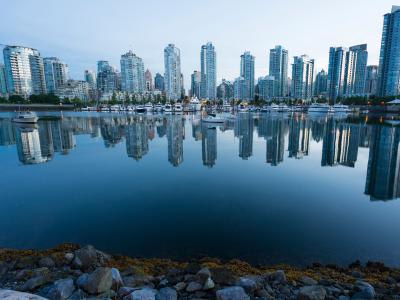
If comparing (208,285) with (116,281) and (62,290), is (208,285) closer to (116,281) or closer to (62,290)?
(116,281)

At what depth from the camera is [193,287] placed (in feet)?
17.0

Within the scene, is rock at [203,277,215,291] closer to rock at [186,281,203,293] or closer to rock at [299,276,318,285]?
rock at [186,281,203,293]

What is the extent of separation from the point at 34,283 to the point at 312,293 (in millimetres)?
6000

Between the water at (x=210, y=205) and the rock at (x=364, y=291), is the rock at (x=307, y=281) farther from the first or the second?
the water at (x=210, y=205)

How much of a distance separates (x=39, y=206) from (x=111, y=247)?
6.27 metres

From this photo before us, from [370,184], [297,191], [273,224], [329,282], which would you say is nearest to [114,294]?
[329,282]

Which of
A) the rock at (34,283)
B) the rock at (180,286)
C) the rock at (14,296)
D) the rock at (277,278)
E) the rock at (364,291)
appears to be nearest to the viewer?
the rock at (14,296)

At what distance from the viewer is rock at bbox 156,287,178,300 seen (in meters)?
4.90

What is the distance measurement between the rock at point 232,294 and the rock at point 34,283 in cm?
394

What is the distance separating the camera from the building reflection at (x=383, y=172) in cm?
1450

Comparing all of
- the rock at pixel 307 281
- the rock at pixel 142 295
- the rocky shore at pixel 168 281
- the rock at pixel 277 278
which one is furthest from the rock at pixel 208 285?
the rock at pixel 307 281

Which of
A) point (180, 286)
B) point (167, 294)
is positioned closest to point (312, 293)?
point (180, 286)

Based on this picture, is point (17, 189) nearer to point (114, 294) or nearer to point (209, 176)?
point (209, 176)

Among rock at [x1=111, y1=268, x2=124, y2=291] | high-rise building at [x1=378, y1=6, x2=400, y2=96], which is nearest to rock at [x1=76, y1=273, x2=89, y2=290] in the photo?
rock at [x1=111, y1=268, x2=124, y2=291]
